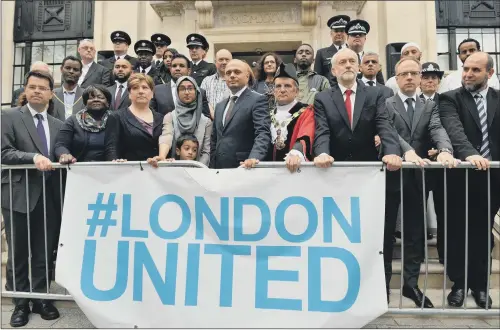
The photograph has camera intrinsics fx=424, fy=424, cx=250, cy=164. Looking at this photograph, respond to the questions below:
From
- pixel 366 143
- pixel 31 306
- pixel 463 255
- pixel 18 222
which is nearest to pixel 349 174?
pixel 366 143

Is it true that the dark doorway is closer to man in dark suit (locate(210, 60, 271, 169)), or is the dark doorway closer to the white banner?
man in dark suit (locate(210, 60, 271, 169))

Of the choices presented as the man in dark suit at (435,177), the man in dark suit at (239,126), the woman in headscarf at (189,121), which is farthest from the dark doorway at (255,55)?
the man in dark suit at (239,126)

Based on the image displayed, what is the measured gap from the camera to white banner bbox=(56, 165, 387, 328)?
305 cm

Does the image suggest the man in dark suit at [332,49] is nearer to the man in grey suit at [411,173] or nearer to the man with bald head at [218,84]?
the man with bald head at [218,84]

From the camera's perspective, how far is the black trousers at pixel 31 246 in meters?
3.83

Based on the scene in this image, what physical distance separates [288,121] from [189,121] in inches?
38.6

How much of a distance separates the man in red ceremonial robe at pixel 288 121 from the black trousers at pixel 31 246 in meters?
2.14

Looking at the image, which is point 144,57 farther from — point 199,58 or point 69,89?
point 69,89

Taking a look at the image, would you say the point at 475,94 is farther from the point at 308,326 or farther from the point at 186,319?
the point at 186,319

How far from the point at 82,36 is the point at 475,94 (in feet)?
33.0

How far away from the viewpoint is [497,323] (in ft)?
11.6

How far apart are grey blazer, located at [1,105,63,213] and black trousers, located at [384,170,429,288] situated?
10.0ft

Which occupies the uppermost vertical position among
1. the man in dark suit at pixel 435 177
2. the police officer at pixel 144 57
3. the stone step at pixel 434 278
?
the police officer at pixel 144 57

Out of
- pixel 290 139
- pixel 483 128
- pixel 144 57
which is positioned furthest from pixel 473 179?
pixel 144 57
